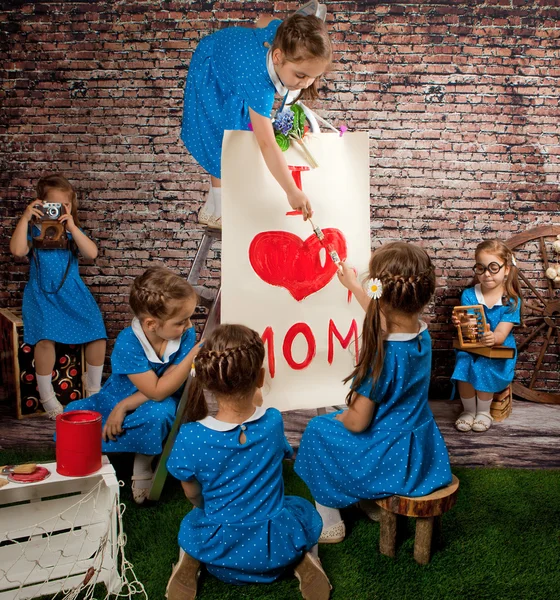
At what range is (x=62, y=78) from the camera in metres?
3.84

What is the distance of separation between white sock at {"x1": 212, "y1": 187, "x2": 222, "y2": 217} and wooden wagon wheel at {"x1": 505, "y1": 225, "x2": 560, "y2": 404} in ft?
7.09

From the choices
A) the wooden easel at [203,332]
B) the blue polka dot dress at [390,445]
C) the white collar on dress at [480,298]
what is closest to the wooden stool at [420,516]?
the blue polka dot dress at [390,445]

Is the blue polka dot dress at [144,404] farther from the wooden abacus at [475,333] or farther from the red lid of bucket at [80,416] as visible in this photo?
the wooden abacus at [475,333]

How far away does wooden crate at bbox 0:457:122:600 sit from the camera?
1.87 m

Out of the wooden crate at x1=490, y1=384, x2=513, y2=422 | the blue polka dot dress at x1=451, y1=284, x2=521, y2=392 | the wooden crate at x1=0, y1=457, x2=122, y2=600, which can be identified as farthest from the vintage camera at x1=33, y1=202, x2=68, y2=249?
the wooden crate at x1=490, y1=384, x2=513, y2=422

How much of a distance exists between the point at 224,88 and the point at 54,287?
1.74 m

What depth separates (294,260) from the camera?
2422 millimetres

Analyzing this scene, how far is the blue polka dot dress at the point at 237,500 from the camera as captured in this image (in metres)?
1.85

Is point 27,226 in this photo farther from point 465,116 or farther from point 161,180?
point 465,116

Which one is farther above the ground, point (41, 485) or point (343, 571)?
point (41, 485)

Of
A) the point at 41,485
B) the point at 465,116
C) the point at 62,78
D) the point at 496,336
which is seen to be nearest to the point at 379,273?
the point at 41,485

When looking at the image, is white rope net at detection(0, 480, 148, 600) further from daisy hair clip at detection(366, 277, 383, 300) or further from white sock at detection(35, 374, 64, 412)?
white sock at detection(35, 374, 64, 412)

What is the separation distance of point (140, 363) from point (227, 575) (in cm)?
85

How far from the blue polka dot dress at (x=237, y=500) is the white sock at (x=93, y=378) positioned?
1.89 metres
